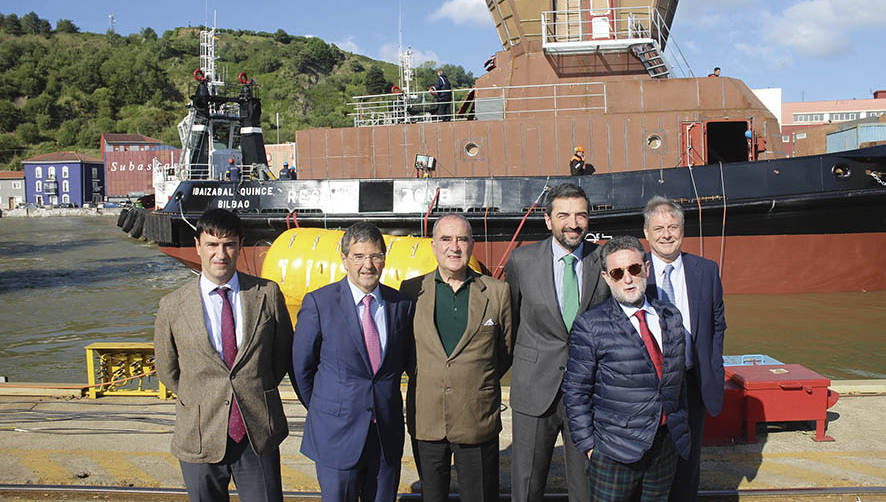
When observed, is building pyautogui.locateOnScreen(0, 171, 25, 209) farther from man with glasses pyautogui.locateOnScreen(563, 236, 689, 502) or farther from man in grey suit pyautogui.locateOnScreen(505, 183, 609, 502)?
man with glasses pyautogui.locateOnScreen(563, 236, 689, 502)

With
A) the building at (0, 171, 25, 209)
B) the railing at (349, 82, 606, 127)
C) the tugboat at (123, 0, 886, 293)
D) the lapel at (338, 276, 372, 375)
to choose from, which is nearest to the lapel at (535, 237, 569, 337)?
the lapel at (338, 276, 372, 375)

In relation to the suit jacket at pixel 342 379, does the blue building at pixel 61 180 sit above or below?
above

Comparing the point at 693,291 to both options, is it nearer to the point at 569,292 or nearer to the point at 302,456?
the point at 569,292

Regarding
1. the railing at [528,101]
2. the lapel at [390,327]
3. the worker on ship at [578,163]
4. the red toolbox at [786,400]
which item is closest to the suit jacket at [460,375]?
the lapel at [390,327]

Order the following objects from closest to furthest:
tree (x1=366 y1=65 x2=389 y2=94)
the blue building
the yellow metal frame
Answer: the yellow metal frame < the blue building < tree (x1=366 y1=65 x2=389 y2=94)

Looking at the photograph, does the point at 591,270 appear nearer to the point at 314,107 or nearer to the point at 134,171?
the point at 134,171

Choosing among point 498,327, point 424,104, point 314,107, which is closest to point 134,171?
point 314,107

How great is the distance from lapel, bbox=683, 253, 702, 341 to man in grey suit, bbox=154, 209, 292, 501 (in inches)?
75.6

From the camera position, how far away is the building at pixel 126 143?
223ft

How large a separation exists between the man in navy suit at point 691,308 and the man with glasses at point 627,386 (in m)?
0.34

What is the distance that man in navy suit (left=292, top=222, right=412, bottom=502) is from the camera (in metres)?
2.63

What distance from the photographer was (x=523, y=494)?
2.93 metres

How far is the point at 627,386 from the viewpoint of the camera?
2.46m

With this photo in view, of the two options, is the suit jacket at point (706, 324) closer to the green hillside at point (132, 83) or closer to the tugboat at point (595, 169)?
the tugboat at point (595, 169)
